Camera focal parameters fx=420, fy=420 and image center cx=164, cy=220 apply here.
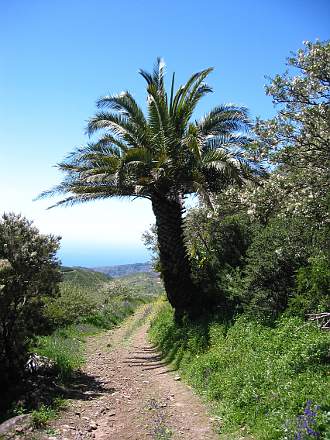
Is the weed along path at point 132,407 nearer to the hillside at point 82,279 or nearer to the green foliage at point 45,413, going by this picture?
the green foliage at point 45,413

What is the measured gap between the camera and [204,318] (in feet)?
41.9

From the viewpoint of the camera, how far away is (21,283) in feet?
31.1

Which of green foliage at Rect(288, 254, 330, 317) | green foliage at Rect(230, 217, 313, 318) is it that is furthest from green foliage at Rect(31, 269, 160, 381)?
green foliage at Rect(288, 254, 330, 317)

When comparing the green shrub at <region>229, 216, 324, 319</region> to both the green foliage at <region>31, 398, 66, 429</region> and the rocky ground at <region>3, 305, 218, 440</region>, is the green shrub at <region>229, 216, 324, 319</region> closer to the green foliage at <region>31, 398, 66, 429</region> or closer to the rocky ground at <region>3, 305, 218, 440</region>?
the rocky ground at <region>3, 305, 218, 440</region>

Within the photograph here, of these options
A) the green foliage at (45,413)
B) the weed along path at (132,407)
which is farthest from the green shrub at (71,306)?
the green foliage at (45,413)

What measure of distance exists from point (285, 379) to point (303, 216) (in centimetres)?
405

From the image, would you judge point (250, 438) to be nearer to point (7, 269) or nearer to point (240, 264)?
point (7, 269)

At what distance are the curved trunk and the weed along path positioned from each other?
6.86 feet

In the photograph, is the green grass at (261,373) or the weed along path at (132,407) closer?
the green grass at (261,373)

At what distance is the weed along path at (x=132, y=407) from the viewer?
6781 mm

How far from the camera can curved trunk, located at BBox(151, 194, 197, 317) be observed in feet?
44.7

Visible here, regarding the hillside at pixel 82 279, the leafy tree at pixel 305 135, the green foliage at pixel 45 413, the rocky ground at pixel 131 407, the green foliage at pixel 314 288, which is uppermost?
the leafy tree at pixel 305 135

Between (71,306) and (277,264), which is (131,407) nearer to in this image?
(277,264)

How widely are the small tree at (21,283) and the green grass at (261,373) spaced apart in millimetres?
3870
